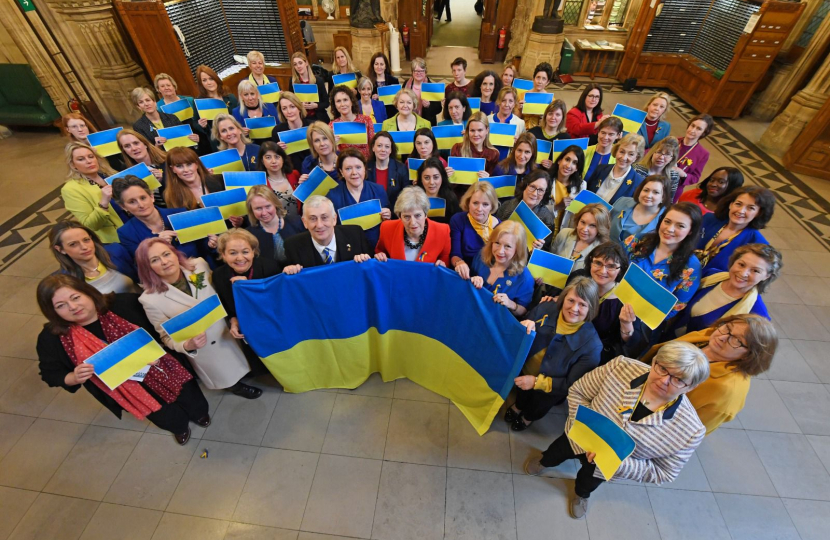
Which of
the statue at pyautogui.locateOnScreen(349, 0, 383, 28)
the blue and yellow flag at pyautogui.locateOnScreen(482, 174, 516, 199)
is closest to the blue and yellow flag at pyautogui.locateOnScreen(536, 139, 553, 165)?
the blue and yellow flag at pyautogui.locateOnScreen(482, 174, 516, 199)

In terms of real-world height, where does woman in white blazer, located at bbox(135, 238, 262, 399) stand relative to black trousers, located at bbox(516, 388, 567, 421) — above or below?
above

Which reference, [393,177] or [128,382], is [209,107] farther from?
[128,382]

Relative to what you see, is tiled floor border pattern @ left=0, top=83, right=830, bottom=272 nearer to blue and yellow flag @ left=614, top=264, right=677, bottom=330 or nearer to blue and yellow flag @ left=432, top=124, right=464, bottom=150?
blue and yellow flag @ left=614, top=264, right=677, bottom=330

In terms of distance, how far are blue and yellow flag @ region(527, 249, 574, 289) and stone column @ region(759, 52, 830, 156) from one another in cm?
796

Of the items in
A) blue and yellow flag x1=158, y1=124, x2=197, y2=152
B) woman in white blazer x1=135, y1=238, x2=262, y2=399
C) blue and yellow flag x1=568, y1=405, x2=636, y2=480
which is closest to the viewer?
blue and yellow flag x1=568, y1=405, x2=636, y2=480

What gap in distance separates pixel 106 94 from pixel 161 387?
27.1 feet

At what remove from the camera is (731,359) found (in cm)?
204

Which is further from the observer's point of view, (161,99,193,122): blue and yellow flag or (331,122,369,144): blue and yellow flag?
(161,99,193,122): blue and yellow flag

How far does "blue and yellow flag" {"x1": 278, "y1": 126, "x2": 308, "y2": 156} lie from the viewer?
3990 mm

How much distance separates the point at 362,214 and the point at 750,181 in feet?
24.7

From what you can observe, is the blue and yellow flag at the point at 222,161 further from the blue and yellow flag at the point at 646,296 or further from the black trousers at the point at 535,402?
the blue and yellow flag at the point at 646,296

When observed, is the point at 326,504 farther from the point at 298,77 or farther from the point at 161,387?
the point at 298,77

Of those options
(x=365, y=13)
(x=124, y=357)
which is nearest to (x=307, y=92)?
(x=124, y=357)

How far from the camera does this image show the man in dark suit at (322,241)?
263 cm
